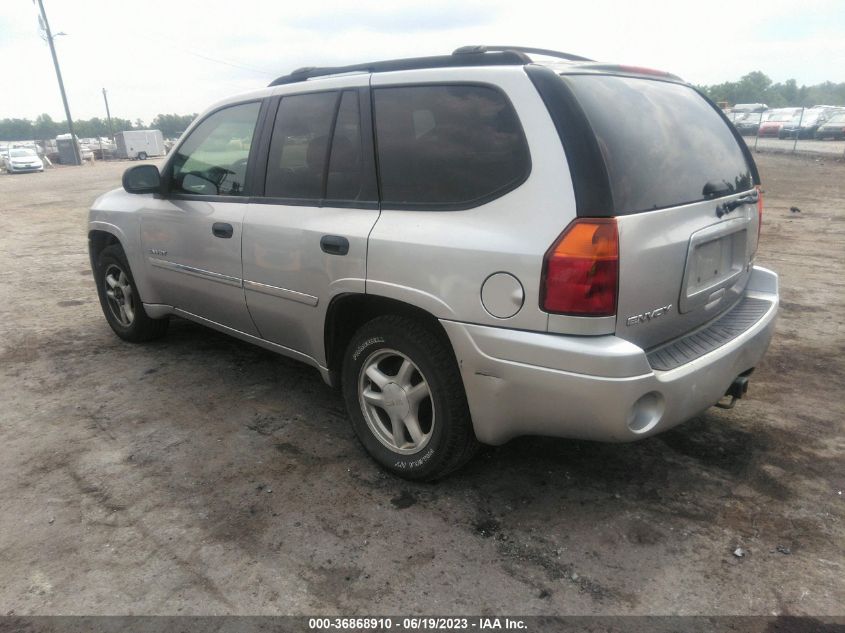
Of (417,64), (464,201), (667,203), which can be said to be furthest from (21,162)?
(667,203)

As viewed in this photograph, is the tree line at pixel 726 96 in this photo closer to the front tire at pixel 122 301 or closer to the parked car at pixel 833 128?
the parked car at pixel 833 128

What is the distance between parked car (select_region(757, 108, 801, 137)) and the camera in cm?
3441

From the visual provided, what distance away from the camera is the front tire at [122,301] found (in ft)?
15.3

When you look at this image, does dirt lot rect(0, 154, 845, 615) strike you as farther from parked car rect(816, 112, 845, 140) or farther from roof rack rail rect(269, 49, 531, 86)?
parked car rect(816, 112, 845, 140)

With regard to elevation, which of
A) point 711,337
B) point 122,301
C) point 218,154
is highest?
point 218,154

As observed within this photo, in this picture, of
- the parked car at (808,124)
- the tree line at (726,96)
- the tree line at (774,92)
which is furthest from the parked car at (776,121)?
the tree line at (726,96)

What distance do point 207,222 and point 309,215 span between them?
0.93m

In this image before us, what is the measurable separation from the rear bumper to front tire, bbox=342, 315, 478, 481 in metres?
0.12

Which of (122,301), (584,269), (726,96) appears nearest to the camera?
(584,269)

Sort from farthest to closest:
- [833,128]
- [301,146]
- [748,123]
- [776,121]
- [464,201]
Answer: [748,123], [776,121], [833,128], [301,146], [464,201]

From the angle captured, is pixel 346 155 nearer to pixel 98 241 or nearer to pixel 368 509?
pixel 368 509

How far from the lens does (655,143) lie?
8.26 feet

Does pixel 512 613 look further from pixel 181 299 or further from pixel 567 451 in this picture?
pixel 181 299

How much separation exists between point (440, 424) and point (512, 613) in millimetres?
802
